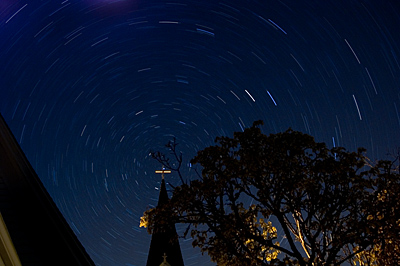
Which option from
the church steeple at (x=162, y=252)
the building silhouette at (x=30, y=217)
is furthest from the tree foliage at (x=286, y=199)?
the church steeple at (x=162, y=252)

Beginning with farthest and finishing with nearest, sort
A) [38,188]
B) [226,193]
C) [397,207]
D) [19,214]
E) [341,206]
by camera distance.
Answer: [226,193] → [341,206] → [397,207] → [38,188] → [19,214]

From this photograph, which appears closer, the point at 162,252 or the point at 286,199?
the point at 286,199

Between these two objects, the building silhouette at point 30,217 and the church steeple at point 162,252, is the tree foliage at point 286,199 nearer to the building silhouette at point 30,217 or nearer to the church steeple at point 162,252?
the building silhouette at point 30,217

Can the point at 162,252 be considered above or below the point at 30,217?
above

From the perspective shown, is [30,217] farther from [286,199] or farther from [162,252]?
[162,252]

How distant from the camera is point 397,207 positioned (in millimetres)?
8781

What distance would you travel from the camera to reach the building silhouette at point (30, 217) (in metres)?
5.05

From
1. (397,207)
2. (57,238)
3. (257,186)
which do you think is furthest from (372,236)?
(57,238)

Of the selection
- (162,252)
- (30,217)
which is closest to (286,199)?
(30,217)

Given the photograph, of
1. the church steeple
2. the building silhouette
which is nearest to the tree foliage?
the building silhouette

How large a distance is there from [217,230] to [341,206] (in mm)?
3592

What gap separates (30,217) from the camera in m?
5.59

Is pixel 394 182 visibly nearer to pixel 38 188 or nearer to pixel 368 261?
pixel 368 261

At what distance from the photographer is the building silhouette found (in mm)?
5055
